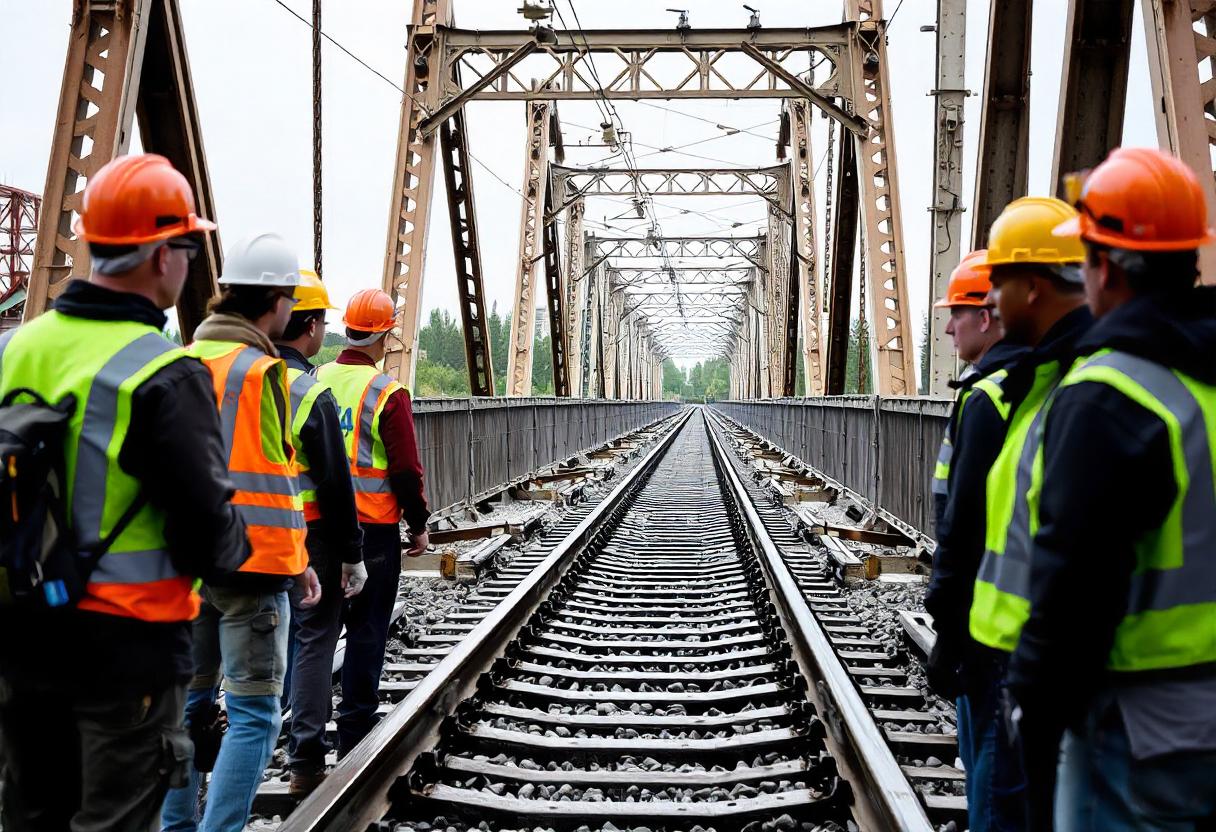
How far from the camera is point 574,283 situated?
120 feet

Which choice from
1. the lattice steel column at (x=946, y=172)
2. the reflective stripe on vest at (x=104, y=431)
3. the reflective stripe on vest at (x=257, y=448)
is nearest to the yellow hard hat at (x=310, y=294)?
the reflective stripe on vest at (x=257, y=448)

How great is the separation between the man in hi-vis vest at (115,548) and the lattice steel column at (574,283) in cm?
3082

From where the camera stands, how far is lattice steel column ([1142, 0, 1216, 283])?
5703 mm

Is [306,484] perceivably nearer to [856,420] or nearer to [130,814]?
[130,814]

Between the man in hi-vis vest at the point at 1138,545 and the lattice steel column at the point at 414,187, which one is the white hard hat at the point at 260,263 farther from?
the lattice steel column at the point at 414,187

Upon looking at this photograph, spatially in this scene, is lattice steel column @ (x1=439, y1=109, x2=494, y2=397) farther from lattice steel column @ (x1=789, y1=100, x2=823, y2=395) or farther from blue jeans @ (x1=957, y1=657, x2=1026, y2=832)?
blue jeans @ (x1=957, y1=657, x2=1026, y2=832)

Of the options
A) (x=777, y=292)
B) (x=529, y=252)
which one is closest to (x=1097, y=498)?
(x=529, y=252)

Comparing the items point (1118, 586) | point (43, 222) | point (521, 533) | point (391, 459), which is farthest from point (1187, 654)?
point (521, 533)

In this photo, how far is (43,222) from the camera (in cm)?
695

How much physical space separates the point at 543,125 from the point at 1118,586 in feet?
81.9

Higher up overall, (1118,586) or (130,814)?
(1118,586)

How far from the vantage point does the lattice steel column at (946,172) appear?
36.8 ft

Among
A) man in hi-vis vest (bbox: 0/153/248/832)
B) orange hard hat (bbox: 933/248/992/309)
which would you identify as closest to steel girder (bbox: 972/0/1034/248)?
orange hard hat (bbox: 933/248/992/309)

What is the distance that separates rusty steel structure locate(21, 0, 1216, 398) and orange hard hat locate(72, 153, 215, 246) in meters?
4.71
